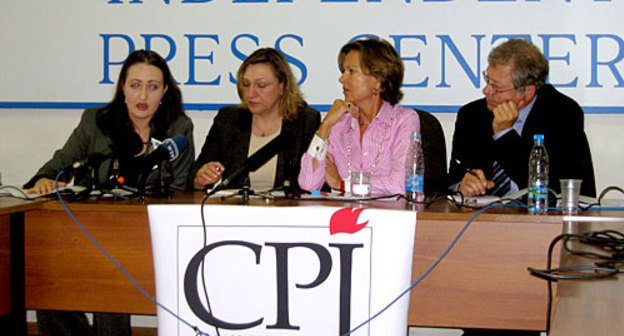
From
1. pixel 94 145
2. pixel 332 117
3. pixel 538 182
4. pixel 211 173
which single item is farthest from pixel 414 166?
pixel 94 145

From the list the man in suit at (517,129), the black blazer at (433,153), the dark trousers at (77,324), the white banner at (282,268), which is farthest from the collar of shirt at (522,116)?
the dark trousers at (77,324)

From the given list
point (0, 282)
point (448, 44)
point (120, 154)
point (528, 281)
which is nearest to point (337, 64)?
point (448, 44)

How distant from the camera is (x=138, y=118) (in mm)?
3236

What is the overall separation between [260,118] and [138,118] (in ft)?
1.97

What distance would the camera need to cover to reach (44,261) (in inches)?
83.1

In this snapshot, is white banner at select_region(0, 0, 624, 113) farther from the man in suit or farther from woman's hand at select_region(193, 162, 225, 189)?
woman's hand at select_region(193, 162, 225, 189)

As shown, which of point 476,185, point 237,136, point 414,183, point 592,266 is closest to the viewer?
point 592,266

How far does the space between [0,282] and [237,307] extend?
753 mm

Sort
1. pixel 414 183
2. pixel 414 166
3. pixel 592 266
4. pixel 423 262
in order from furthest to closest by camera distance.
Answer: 1. pixel 414 166
2. pixel 414 183
3. pixel 423 262
4. pixel 592 266

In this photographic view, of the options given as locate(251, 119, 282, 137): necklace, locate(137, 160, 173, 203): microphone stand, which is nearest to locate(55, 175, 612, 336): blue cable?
locate(137, 160, 173, 203): microphone stand

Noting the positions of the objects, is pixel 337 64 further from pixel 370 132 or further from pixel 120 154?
pixel 120 154

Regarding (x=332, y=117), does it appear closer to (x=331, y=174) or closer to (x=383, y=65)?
(x=331, y=174)

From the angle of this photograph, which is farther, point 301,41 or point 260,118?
point 301,41

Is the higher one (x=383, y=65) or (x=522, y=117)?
(x=383, y=65)
